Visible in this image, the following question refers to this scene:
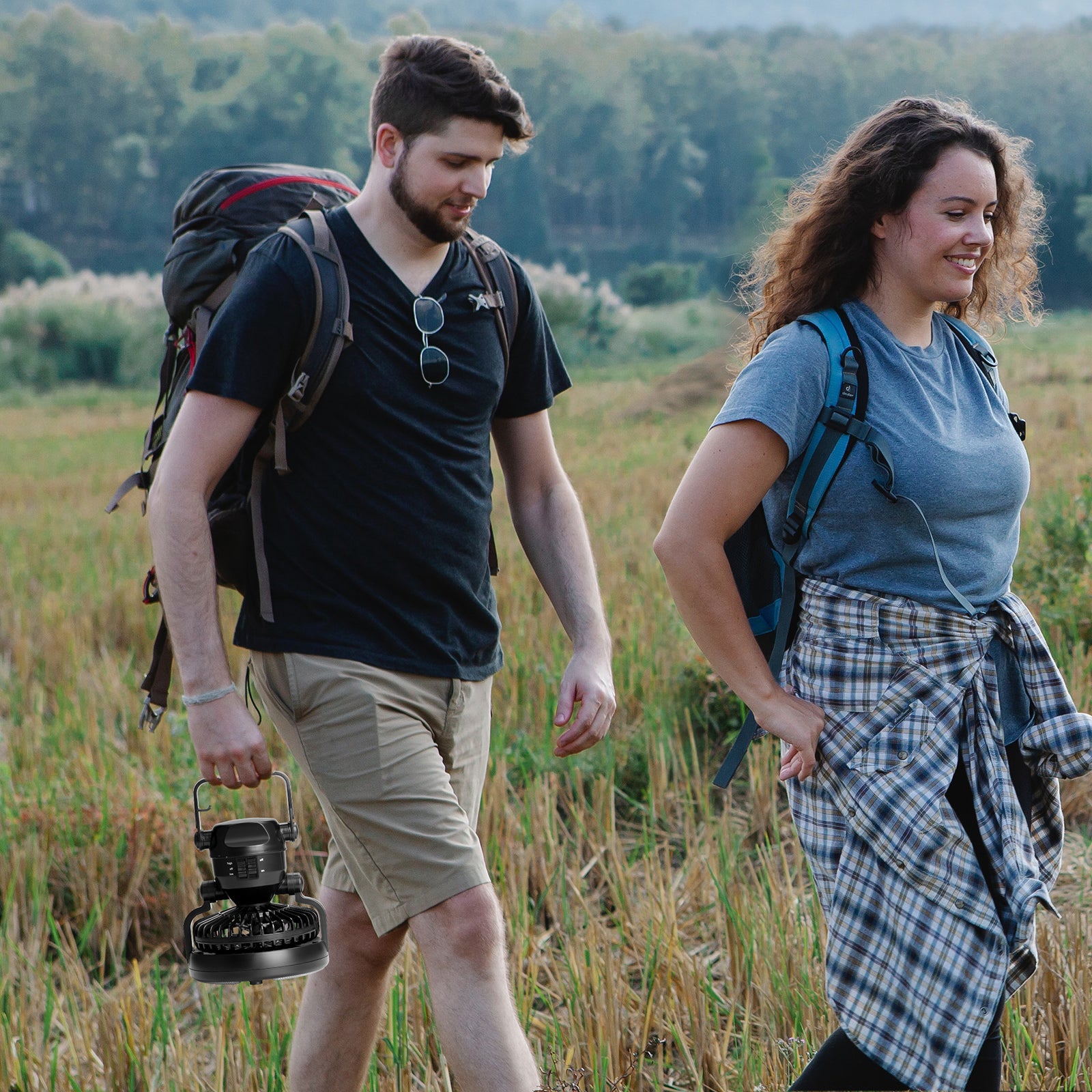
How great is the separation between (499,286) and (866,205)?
2.10 ft

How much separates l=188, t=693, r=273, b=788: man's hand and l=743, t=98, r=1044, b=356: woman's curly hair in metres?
1.06

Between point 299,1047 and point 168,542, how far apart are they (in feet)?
2.87

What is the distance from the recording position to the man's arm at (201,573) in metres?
2.07

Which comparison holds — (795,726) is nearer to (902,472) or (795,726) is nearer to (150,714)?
(902,472)

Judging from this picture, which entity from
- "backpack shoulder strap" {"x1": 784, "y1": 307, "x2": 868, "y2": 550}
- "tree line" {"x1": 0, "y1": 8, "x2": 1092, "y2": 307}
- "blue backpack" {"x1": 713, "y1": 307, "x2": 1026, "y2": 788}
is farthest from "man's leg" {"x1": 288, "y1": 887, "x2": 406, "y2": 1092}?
"tree line" {"x1": 0, "y1": 8, "x2": 1092, "y2": 307}

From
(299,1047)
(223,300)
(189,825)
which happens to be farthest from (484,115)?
(189,825)

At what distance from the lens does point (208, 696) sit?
208cm

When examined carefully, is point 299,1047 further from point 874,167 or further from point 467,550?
point 874,167

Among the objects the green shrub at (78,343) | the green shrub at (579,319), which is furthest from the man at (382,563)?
the green shrub at (579,319)

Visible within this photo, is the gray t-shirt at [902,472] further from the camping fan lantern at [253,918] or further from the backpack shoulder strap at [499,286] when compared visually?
the camping fan lantern at [253,918]

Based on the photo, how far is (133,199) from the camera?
2768 inches

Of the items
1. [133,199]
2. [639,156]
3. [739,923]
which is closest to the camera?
[739,923]

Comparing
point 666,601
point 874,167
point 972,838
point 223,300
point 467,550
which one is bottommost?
point 666,601

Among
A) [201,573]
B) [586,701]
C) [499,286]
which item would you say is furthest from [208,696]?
[499,286]
